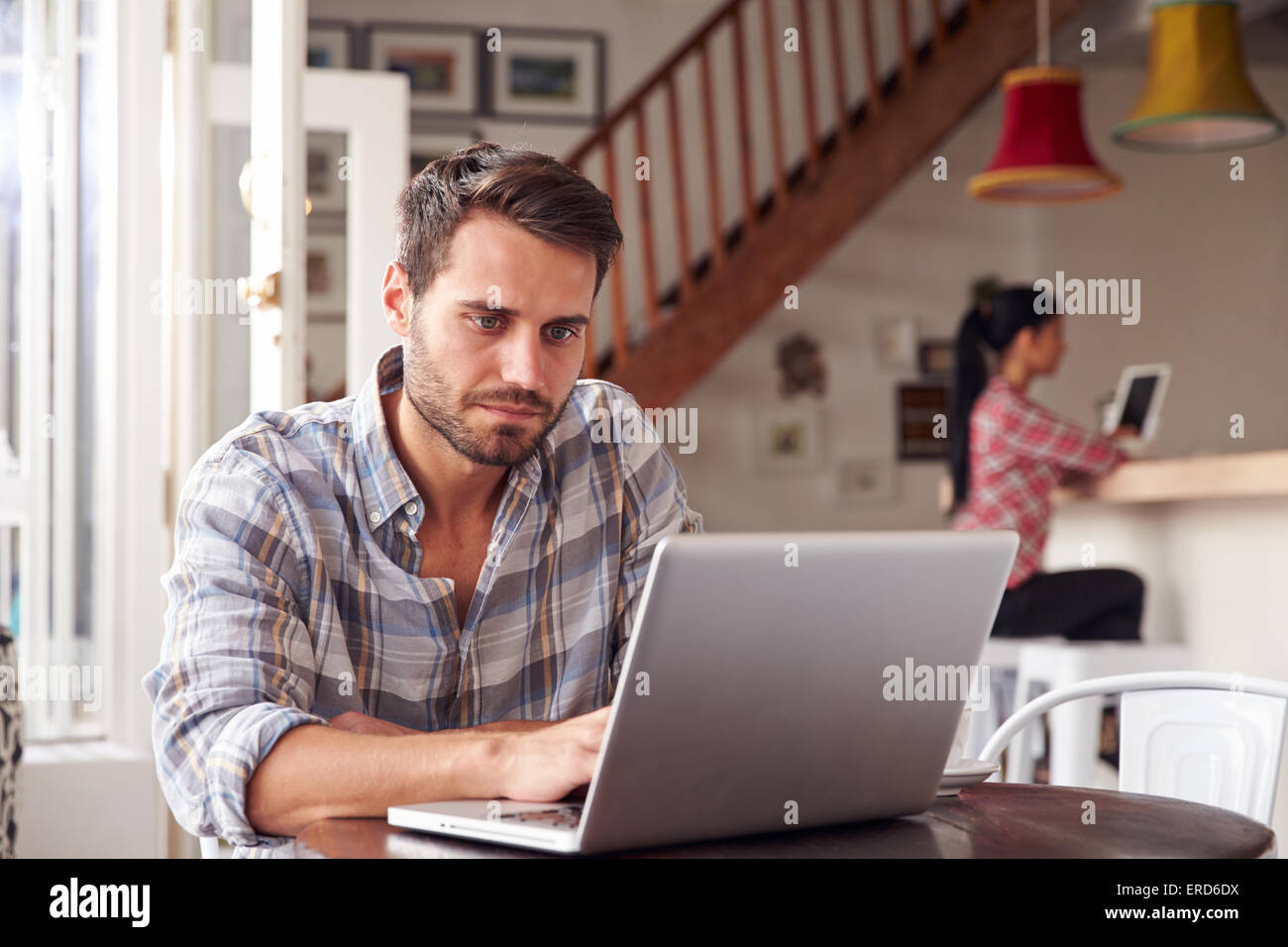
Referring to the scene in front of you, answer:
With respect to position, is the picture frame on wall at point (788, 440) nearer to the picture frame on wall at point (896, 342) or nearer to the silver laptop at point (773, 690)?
the picture frame on wall at point (896, 342)

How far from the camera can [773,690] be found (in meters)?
0.86

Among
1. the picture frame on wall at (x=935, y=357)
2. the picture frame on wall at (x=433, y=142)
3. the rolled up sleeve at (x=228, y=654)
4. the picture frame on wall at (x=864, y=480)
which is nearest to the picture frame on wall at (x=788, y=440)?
the picture frame on wall at (x=864, y=480)

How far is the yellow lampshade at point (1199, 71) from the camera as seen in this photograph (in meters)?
3.38

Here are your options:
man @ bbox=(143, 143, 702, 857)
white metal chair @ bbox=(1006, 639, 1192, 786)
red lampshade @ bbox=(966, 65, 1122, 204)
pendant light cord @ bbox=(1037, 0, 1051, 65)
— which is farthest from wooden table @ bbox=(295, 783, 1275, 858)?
pendant light cord @ bbox=(1037, 0, 1051, 65)

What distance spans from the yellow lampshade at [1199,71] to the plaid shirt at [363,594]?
2.39 meters

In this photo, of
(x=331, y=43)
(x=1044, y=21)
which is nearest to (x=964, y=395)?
(x=1044, y=21)

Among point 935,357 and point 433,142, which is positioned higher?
point 433,142

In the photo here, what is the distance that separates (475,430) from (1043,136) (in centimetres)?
301

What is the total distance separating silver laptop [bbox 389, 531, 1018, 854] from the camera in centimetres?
81

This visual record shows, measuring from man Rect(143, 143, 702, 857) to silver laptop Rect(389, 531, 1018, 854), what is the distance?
0.20 m

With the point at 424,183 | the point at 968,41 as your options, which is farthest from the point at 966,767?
the point at 968,41

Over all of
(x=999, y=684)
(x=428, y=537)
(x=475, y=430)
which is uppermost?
(x=475, y=430)

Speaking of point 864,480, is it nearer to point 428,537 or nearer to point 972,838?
point 428,537
